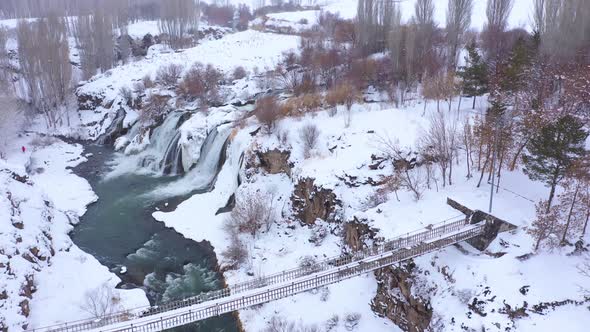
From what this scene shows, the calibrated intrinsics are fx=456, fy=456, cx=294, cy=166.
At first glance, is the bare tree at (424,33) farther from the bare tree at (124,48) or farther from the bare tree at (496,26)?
the bare tree at (124,48)

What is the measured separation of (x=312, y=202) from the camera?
34156 mm

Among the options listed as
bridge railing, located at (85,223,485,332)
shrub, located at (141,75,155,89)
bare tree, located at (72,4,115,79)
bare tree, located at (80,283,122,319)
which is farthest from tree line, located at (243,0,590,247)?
bare tree, located at (72,4,115,79)

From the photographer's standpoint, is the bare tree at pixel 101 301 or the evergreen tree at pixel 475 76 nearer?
the bare tree at pixel 101 301

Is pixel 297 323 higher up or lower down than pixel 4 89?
lower down

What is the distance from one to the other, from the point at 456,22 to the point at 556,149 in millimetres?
32520

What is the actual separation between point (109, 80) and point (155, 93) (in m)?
11.6

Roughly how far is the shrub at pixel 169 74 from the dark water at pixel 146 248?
2153 cm

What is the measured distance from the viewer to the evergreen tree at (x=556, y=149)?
2238 centimetres

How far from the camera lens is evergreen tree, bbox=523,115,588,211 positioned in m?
22.4

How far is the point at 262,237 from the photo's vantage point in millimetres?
33438

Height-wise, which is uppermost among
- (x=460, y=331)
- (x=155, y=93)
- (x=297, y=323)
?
(x=155, y=93)

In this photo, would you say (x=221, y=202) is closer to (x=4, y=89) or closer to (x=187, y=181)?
(x=187, y=181)

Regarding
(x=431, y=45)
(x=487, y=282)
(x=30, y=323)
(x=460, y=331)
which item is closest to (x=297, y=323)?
(x=460, y=331)

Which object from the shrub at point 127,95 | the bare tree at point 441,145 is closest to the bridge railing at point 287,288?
the bare tree at point 441,145
